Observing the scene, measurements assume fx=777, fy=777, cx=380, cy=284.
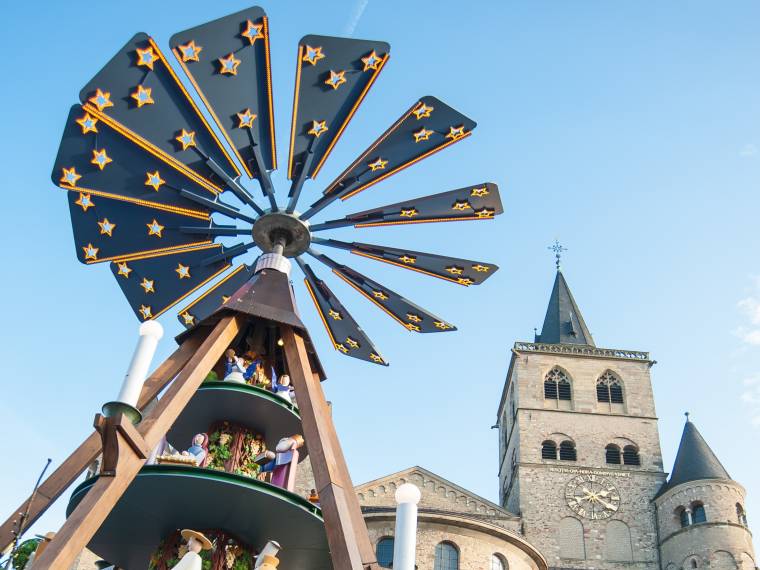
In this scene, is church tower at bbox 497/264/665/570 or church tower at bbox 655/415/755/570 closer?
church tower at bbox 655/415/755/570

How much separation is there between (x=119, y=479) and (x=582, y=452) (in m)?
35.4

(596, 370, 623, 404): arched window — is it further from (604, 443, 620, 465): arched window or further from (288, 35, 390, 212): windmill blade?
(288, 35, 390, 212): windmill blade

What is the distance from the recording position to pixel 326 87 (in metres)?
9.96

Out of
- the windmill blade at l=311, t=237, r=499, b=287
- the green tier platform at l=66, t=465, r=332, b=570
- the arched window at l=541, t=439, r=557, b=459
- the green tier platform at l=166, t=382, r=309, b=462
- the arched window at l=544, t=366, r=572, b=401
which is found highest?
the arched window at l=544, t=366, r=572, b=401

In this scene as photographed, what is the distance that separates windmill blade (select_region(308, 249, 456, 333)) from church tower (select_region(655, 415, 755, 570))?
2696 centimetres

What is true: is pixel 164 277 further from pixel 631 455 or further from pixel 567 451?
pixel 631 455

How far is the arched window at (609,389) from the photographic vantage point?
4159 cm

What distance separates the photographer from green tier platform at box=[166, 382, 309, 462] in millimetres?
9023

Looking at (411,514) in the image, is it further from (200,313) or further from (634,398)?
(634,398)

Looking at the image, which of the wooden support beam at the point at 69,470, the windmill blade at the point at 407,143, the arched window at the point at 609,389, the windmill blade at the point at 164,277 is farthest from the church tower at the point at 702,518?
the wooden support beam at the point at 69,470

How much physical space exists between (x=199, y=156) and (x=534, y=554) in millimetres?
→ 25196

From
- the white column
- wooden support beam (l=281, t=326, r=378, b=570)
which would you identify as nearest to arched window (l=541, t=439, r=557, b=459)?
wooden support beam (l=281, t=326, r=378, b=570)

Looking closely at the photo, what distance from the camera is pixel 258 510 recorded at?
26.3 feet

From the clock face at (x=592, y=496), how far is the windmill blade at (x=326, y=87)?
31.2 m
